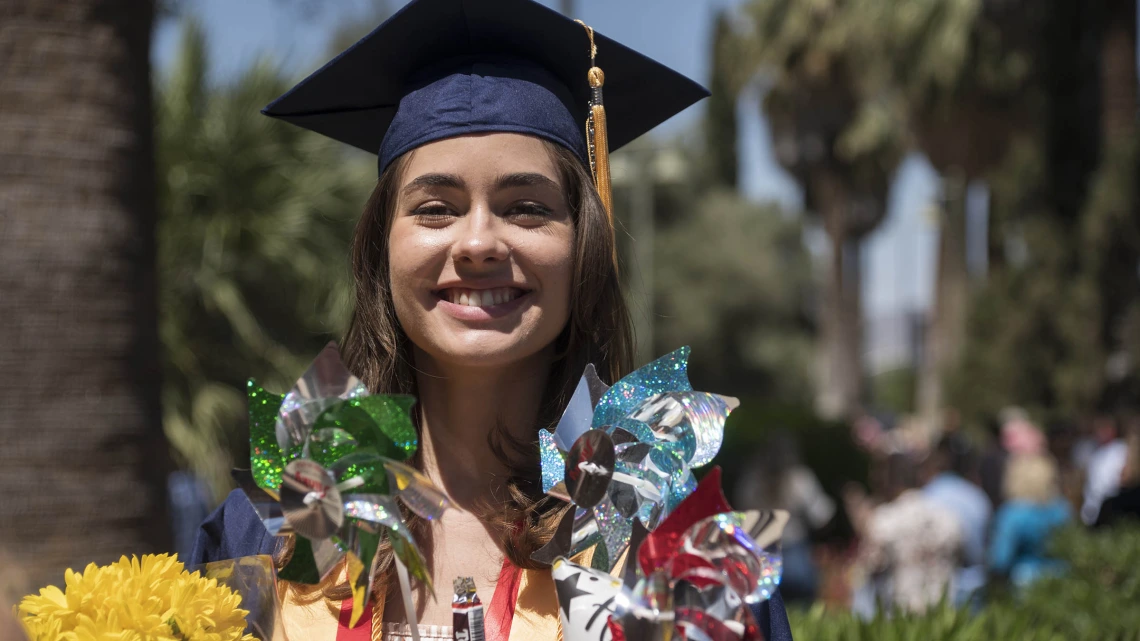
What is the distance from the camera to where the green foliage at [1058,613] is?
131 inches

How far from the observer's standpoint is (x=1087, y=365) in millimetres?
14320

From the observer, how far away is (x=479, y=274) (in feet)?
6.01

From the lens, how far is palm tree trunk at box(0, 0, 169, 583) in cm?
270

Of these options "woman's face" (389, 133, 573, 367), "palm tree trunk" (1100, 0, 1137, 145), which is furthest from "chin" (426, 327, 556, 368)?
"palm tree trunk" (1100, 0, 1137, 145)

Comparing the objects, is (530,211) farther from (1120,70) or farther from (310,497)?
(1120,70)

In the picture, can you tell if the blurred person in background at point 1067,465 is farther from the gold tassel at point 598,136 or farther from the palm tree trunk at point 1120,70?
the gold tassel at point 598,136

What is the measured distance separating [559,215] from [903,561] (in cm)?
526

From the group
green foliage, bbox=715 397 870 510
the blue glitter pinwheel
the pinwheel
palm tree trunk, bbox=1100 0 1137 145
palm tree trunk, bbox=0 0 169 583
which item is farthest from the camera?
green foliage, bbox=715 397 870 510

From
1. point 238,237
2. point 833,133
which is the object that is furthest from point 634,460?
point 833,133

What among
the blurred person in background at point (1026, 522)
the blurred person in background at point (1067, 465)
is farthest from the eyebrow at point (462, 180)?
the blurred person in background at point (1067, 465)

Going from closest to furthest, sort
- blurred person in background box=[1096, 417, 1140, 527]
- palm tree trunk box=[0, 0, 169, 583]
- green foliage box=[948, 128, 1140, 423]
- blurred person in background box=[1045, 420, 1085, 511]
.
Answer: palm tree trunk box=[0, 0, 169, 583] → blurred person in background box=[1096, 417, 1140, 527] → blurred person in background box=[1045, 420, 1085, 511] → green foliage box=[948, 128, 1140, 423]

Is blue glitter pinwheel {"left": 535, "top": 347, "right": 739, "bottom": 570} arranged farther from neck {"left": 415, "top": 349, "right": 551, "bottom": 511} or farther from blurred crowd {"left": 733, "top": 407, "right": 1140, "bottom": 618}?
blurred crowd {"left": 733, "top": 407, "right": 1140, "bottom": 618}

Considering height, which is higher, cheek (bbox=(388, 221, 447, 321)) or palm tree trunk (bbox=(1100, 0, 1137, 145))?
palm tree trunk (bbox=(1100, 0, 1137, 145))

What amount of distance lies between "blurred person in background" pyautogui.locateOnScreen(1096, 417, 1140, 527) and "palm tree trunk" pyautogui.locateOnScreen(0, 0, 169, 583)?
512cm
